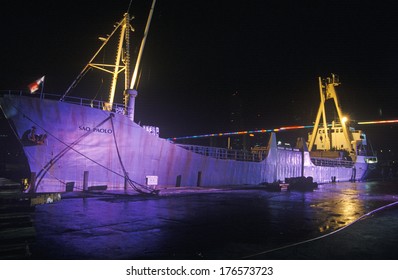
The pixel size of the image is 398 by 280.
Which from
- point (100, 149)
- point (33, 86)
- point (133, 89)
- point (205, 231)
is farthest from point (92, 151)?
point (205, 231)

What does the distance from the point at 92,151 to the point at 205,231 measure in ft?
29.8

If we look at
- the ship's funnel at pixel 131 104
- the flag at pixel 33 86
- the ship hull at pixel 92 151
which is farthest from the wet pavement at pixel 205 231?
the ship's funnel at pixel 131 104

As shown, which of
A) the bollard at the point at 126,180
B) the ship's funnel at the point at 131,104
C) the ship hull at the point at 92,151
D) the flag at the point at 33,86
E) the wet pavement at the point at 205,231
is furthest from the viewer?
the ship's funnel at the point at 131,104

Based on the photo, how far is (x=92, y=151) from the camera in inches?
600

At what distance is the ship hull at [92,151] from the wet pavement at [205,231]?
7.01ft

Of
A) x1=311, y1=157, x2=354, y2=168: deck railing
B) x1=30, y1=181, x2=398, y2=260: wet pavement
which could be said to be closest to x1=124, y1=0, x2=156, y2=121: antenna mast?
x1=30, y1=181, x2=398, y2=260: wet pavement

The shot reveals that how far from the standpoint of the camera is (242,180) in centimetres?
2441

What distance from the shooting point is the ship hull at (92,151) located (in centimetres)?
1395

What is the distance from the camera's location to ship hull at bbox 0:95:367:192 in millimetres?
13945

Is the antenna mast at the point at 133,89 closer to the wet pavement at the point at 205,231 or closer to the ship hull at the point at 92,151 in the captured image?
the ship hull at the point at 92,151

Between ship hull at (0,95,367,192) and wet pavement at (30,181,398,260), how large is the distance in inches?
84.1
